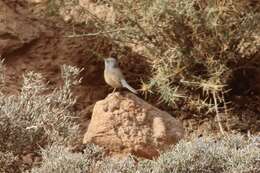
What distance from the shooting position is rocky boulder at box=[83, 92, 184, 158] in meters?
4.60

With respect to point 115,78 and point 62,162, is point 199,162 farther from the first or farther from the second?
point 115,78

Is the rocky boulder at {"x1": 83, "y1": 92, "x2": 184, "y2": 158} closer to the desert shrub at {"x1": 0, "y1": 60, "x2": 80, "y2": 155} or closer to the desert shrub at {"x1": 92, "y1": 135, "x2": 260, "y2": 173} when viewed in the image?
the desert shrub at {"x1": 0, "y1": 60, "x2": 80, "y2": 155}

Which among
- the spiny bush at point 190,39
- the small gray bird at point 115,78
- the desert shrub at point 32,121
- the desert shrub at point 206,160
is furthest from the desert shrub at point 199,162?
the spiny bush at point 190,39

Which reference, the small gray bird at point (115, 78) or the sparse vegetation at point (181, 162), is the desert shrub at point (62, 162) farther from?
the small gray bird at point (115, 78)

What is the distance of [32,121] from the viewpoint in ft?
14.1

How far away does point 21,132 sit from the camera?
420cm

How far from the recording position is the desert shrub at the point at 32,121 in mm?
4172

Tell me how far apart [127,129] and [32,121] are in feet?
2.16

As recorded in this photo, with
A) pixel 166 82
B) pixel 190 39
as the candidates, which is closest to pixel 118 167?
pixel 166 82

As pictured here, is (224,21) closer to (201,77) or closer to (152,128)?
(201,77)

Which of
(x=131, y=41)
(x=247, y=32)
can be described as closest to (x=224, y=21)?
(x=247, y=32)

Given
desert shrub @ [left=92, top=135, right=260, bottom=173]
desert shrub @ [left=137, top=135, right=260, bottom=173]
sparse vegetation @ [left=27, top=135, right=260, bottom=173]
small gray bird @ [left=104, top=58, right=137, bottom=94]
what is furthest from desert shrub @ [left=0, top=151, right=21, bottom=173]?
small gray bird @ [left=104, top=58, right=137, bottom=94]

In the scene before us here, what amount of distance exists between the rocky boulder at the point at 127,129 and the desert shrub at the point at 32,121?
0.25 meters

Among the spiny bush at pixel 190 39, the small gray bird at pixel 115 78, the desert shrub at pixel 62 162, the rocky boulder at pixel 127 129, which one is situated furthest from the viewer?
the spiny bush at pixel 190 39
